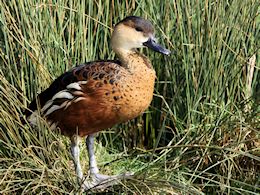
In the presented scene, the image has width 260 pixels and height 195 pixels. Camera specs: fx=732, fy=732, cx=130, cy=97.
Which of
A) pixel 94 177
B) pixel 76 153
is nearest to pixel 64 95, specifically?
pixel 76 153

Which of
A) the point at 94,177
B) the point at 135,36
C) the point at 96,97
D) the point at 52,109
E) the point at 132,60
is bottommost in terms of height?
the point at 94,177

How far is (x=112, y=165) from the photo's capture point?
3777 millimetres

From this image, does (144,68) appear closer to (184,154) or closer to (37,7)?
(184,154)

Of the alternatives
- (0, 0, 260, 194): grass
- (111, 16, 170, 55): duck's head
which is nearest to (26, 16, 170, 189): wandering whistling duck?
(111, 16, 170, 55): duck's head

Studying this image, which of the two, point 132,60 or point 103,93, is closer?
point 103,93

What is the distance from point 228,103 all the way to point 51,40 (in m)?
1.00

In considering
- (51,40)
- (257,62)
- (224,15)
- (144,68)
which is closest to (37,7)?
(51,40)

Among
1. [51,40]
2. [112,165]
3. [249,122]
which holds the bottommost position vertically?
[112,165]

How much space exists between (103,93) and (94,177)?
42 cm

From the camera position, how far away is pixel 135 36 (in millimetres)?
3438

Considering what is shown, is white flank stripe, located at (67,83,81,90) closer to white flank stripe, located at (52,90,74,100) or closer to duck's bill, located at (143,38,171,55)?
white flank stripe, located at (52,90,74,100)

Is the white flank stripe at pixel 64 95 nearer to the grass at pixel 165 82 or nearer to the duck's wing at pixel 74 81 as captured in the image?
the duck's wing at pixel 74 81

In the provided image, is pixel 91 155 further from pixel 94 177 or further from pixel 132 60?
pixel 132 60

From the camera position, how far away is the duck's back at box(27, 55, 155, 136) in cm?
332
